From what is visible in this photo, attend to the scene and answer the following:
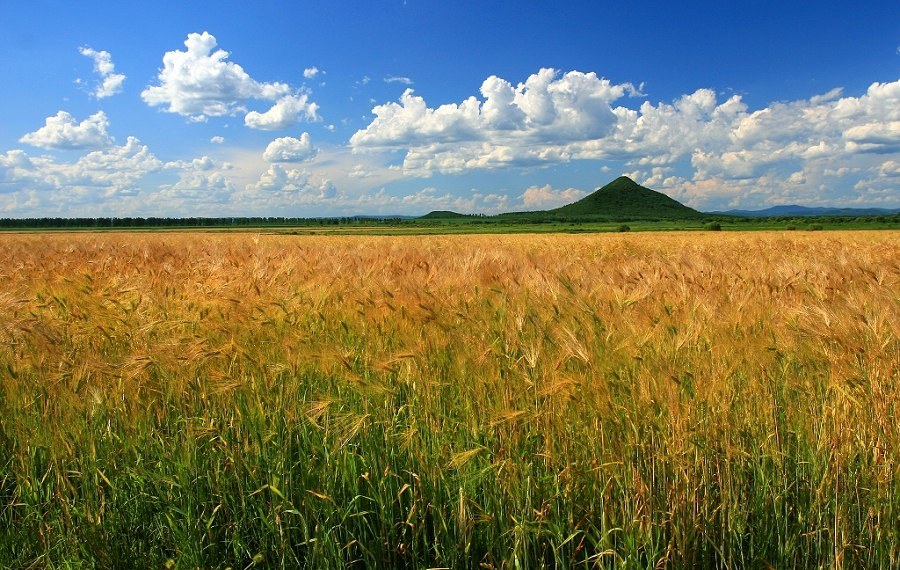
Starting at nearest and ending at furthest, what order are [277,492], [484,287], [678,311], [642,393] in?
1. [277,492]
2. [642,393]
3. [678,311]
4. [484,287]

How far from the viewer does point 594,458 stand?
190cm

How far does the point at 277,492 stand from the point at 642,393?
139 centimetres

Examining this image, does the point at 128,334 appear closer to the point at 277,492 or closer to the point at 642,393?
the point at 277,492

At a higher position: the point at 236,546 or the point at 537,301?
A: the point at 537,301

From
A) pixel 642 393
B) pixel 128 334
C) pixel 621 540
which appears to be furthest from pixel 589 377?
pixel 128 334

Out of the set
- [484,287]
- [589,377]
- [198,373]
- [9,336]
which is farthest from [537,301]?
[9,336]

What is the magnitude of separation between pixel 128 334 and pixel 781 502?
146 inches

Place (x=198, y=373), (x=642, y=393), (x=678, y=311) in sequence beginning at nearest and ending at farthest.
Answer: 1. (x=642, y=393)
2. (x=198, y=373)
3. (x=678, y=311)

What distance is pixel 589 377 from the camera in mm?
2076

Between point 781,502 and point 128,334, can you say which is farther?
point 128,334

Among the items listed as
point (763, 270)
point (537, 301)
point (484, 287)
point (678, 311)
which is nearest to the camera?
point (678, 311)

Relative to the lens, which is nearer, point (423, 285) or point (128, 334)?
Result: point (128, 334)

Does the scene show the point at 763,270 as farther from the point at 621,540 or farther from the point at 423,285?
the point at 621,540

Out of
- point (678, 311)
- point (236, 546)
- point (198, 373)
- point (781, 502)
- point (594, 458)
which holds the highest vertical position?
point (678, 311)
